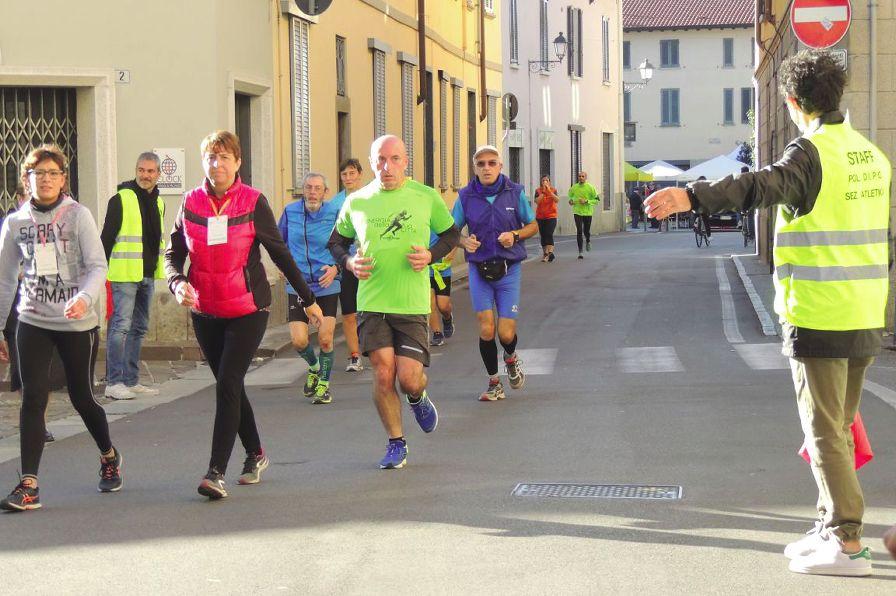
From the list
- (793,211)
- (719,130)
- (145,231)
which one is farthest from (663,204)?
(719,130)

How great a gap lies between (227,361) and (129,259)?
15.5ft

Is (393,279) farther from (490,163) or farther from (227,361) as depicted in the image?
(490,163)

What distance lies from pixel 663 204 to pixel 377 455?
13.0ft

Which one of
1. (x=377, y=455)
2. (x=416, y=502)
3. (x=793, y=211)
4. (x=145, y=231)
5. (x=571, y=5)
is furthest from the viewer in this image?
(x=571, y=5)

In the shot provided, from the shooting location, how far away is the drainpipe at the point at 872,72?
48.6ft

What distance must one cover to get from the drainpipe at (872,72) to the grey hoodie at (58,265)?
29.8 feet

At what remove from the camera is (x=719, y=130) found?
Result: 7806 centimetres

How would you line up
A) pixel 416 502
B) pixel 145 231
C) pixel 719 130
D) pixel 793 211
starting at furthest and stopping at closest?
pixel 719 130 → pixel 145 231 → pixel 416 502 → pixel 793 211

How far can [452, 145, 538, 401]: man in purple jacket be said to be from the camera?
11.4m

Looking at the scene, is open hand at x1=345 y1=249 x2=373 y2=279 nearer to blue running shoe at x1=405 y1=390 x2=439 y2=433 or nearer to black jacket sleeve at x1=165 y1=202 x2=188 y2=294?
blue running shoe at x1=405 y1=390 x2=439 y2=433

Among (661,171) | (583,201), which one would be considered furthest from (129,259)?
(661,171)

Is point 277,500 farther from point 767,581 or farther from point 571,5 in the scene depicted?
point 571,5

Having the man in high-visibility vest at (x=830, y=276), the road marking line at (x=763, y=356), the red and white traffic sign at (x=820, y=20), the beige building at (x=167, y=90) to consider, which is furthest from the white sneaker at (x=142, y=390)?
the man in high-visibility vest at (x=830, y=276)

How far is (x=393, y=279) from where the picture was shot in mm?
8500
